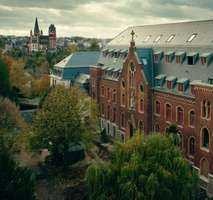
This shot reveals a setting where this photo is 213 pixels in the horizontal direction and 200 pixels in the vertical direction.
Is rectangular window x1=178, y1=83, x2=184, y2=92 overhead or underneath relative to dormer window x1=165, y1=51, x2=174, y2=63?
underneath

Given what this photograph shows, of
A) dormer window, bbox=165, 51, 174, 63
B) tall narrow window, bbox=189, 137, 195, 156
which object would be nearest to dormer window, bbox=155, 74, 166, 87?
dormer window, bbox=165, 51, 174, 63

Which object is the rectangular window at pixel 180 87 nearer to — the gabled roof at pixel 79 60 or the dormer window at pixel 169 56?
the dormer window at pixel 169 56

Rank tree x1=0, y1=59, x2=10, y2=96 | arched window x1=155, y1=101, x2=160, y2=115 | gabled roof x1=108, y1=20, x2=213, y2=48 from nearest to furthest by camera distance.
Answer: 1. gabled roof x1=108, y1=20, x2=213, y2=48
2. arched window x1=155, y1=101, x2=160, y2=115
3. tree x1=0, y1=59, x2=10, y2=96

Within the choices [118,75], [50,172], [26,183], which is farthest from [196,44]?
[26,183]

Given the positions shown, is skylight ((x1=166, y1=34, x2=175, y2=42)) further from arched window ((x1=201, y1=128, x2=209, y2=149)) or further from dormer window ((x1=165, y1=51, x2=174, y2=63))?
arched window ((x1=201, y1=128, x2=209, y2=149))

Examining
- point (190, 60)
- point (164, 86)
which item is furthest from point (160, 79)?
point (190, 60)

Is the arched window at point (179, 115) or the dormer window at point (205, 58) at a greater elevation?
the dormer window at point (205, 58)

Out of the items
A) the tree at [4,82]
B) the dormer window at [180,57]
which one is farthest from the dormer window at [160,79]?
the tree at [4,82]

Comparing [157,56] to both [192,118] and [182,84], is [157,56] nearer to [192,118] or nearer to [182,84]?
[182,84]
